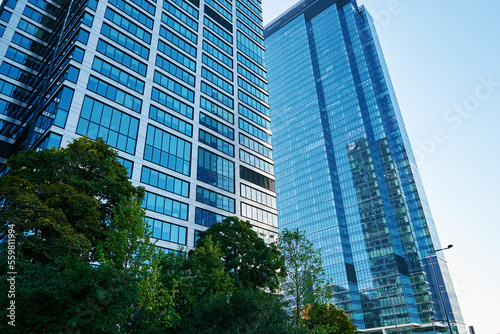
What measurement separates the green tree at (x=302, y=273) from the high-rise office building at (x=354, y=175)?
3606 inches

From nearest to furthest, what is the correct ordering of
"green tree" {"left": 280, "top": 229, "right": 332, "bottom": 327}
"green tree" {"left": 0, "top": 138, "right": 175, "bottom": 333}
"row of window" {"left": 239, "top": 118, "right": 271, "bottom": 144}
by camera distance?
"green tree" {"left": 0, "top": 138, "right": 175, "bottom": 333} < "green tree" {"left": 280, "top": 229, "right": 332, "bottom": 327} < "row of window" {"left": 239, "top": 118, "right": 271, "bottom": 144}

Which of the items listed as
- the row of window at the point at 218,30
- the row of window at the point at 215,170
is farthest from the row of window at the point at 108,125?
the row of window at the point at 218,30

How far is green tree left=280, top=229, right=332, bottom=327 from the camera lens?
30625mm

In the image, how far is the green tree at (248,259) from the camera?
105 ft

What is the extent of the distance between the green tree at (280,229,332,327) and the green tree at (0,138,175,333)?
48.2ft

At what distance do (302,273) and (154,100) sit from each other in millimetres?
30714

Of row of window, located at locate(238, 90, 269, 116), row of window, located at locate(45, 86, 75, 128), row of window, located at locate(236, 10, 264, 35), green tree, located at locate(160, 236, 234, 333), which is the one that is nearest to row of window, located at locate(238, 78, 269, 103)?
row of window, located at locate(238, 90, 269, 116)

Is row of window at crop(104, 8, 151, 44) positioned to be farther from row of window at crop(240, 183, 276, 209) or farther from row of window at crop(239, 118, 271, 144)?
row of window at crop(240, 183, 276, 209)

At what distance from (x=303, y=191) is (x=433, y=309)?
220 ft

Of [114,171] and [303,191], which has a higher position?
[303,191]

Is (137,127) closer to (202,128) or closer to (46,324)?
(202,128)

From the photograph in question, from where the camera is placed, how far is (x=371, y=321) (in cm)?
12288

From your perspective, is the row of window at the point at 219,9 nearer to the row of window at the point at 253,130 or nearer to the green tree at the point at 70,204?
the row of window at the point at 253,130

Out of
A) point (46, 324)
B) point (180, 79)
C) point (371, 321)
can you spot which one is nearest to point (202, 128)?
point (180, 79)
